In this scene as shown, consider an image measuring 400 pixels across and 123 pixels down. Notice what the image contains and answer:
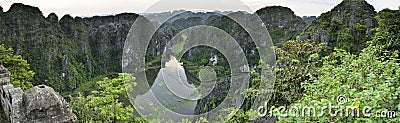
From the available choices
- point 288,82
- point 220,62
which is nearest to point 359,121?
point 288,82

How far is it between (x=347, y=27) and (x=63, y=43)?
165ft

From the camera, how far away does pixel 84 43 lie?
64312 mm

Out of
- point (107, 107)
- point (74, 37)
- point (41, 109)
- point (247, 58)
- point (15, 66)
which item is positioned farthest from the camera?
point (74, 37)

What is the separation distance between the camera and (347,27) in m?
19.5

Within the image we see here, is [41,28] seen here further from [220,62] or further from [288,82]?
[288,82]

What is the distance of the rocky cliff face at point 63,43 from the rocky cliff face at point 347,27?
1456 inches

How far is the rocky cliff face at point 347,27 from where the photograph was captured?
1655 centimetres


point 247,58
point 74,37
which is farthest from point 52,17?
point 247,58

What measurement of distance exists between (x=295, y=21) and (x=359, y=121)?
156 feet

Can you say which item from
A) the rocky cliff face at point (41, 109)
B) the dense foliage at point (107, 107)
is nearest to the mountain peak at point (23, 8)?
the dense foliage at point (107, 107)

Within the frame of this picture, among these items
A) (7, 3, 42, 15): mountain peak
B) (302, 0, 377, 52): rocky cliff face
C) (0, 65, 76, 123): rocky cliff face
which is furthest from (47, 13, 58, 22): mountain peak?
(0, 65, 76, 123): rocky cliff face

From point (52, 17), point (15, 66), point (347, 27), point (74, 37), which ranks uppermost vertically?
point (52, 17)

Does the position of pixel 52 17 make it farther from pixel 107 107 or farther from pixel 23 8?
pixel 107 107

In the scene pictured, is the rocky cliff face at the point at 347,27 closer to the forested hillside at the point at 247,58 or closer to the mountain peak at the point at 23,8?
the forested hillside at the point at 247,58
